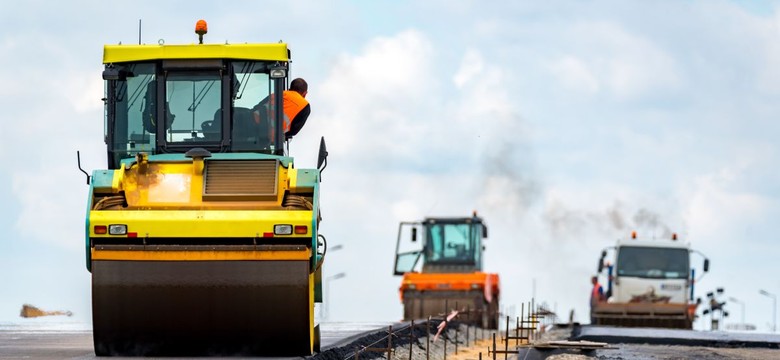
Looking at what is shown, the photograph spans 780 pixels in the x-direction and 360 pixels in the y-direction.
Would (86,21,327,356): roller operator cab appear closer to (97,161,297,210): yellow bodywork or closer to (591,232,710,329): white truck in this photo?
(97,161,297,210): yellow bodywork

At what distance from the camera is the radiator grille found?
1655 centimetres

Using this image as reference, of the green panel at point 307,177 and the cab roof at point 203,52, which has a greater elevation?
the cab roof at point 203,52

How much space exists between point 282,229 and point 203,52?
8.79ft

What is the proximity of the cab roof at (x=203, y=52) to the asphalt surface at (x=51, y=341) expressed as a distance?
3.46 m

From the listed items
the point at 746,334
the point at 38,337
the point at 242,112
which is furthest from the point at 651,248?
the point at 242,112

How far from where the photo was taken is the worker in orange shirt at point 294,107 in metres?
17.6

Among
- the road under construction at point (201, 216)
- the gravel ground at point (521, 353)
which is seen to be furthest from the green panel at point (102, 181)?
the gravel ground at point (521, 353)

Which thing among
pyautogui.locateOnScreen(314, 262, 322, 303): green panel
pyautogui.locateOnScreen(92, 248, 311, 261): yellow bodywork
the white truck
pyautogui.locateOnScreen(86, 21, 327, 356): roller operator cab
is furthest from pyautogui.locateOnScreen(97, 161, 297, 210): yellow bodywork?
the white truck

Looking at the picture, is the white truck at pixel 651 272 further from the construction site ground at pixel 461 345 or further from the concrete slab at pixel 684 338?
the concrete slab at pixel 684 338

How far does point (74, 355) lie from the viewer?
1738 centimetres

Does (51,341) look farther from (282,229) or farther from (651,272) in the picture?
(651,272)

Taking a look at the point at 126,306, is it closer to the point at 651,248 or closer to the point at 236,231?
the point at 236,231

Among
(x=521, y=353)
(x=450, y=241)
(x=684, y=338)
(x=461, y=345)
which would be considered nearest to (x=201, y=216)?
(x=521, y=353)

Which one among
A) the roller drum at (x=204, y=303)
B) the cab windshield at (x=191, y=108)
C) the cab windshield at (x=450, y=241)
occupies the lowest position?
the cab windshield at (x=450, y=241)
